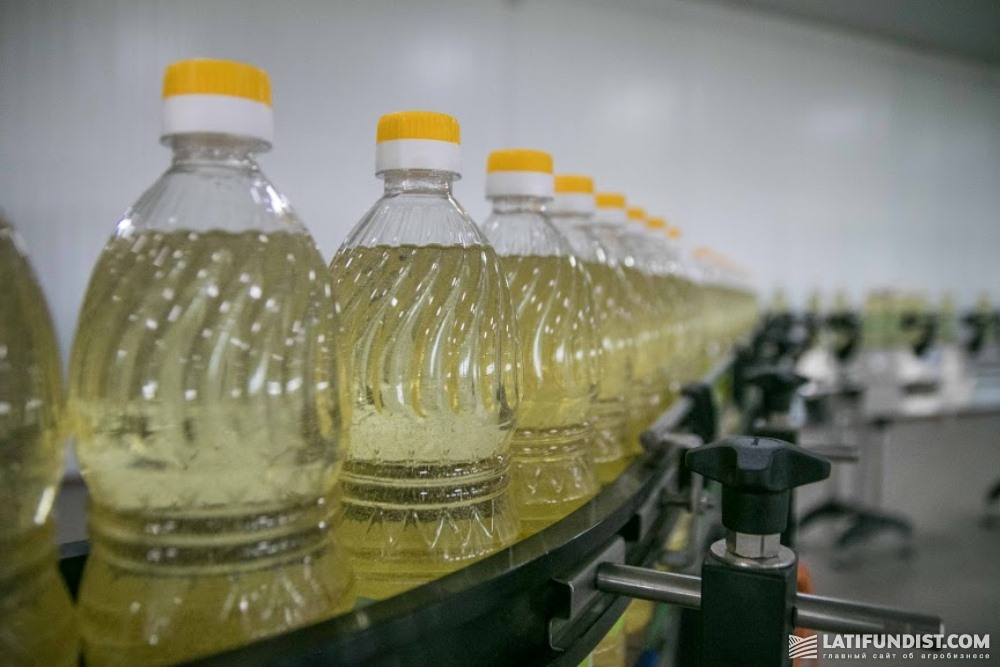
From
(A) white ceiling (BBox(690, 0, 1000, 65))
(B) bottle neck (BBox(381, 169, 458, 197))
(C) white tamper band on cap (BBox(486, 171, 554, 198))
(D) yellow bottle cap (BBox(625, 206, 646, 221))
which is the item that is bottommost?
(B) bottle neck (BBox(381, 169, 458, 197))

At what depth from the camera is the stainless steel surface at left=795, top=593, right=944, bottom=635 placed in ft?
1.91

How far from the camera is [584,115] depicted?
17.9 feet

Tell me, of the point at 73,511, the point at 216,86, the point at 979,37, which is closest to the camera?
the point at 216,86

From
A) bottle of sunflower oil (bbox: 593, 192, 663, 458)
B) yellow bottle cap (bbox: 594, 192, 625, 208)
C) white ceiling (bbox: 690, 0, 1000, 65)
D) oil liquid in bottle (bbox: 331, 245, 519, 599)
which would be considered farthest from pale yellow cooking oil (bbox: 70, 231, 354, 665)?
white ceiling (bbox: 690, 0, 1000, 65)

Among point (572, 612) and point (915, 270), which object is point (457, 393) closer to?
point (572, 612)

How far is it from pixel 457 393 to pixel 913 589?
340 cm

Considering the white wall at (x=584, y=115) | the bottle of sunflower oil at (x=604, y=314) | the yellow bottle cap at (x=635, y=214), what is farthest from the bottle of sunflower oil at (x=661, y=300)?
the white wall at (x=584, y=115)

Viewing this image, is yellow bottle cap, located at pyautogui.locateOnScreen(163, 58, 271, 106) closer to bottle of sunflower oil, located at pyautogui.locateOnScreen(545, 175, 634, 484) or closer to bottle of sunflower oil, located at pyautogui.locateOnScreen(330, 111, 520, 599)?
bottle of sunflower oil, located at pyautogui.locateOnScreen(330, 111, 520, 599)

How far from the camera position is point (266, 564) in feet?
1.73

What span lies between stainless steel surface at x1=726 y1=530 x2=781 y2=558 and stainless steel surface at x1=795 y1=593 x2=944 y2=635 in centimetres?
5

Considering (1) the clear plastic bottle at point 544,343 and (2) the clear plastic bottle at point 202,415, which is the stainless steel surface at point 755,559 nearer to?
(1) the clear plastic bottle at point 544,343

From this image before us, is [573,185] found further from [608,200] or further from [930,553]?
[930,553]

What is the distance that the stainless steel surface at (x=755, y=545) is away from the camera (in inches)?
24.6

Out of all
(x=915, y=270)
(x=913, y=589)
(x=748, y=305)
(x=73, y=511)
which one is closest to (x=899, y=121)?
(x=915, y=270)
